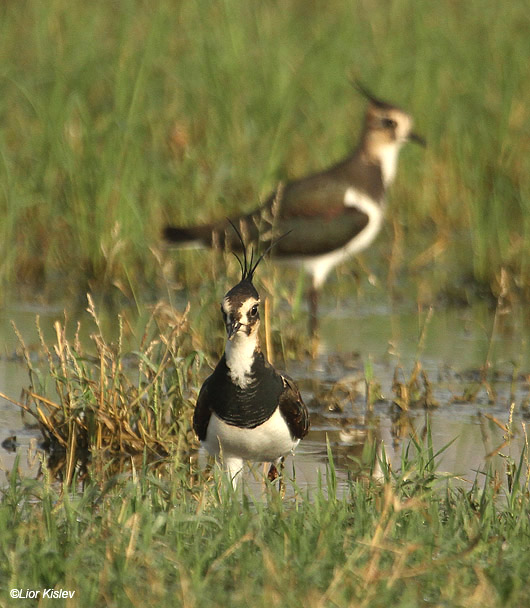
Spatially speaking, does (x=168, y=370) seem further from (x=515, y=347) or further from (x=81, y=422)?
→ (x=515, y=347)

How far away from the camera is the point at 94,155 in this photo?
7.88 meters

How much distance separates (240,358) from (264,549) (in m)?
1.37

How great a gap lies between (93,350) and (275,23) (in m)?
4.91

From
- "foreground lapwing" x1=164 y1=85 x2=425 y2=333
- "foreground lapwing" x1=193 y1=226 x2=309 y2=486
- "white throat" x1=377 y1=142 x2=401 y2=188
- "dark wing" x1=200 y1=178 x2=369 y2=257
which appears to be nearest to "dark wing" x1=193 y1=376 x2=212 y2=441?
"foreground lapwing" x1=193 y1=226 x2=309 y2=486

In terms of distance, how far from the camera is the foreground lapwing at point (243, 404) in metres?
4.57

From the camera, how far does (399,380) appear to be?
663 centimetres

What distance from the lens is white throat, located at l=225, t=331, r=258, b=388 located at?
461 cm

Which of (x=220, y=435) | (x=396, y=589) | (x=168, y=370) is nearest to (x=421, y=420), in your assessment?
(x=168, y=370)

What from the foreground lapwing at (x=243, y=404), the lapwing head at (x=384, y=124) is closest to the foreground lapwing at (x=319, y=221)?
the lapwing head at (x=384, y=124)

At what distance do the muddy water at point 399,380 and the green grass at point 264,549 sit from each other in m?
0.64

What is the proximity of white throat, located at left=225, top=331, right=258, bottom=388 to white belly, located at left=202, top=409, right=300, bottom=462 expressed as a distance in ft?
0.51

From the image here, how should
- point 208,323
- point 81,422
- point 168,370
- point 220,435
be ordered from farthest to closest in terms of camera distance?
point 208,323
point 168,370
point 81,422
point 220,435

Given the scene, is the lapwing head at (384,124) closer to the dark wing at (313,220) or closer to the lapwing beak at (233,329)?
the dark wing at (313,220)

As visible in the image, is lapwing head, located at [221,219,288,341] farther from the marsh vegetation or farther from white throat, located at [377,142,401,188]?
white throat, located at [377,142,401,188]
